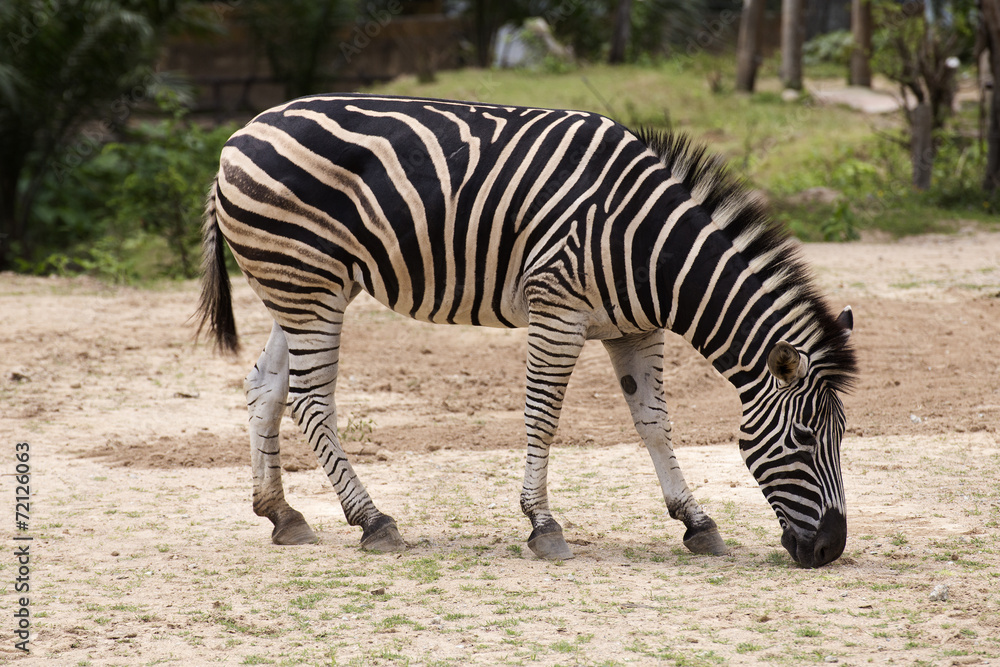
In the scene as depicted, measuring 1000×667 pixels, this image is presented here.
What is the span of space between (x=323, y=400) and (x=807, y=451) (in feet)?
7.95

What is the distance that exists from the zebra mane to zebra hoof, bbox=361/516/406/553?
2.21 m

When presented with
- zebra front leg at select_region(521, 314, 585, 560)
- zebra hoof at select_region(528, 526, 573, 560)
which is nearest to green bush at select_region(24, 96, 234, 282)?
zebra front leg at select_region(521, 314, 585, 560)

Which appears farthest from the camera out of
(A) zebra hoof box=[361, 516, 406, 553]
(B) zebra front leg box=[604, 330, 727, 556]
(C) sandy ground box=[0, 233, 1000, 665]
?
(B) zebra front leg box=[604, 330, 727, 556]

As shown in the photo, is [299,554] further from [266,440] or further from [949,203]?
[949,203]

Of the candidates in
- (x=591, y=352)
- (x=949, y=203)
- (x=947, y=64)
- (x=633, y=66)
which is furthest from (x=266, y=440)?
(x=633, y=66)

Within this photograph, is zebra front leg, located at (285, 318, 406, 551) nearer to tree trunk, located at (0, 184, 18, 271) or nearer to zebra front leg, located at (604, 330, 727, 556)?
zebra front leg, located at (604, 330, 727, 556)

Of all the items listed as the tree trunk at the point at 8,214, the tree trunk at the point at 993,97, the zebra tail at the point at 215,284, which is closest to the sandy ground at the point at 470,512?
the zebra tail at the point at 215,284

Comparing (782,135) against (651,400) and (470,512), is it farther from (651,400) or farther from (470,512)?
(470,512)

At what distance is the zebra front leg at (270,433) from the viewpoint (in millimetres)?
5035

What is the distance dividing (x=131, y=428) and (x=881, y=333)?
6.29 meters

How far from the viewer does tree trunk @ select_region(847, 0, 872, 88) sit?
22266 mm

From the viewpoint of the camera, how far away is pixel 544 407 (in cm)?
473

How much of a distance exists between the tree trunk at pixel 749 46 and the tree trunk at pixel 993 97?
8903mm

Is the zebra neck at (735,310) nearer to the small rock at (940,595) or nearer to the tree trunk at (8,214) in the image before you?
the small rock at (940,595)
